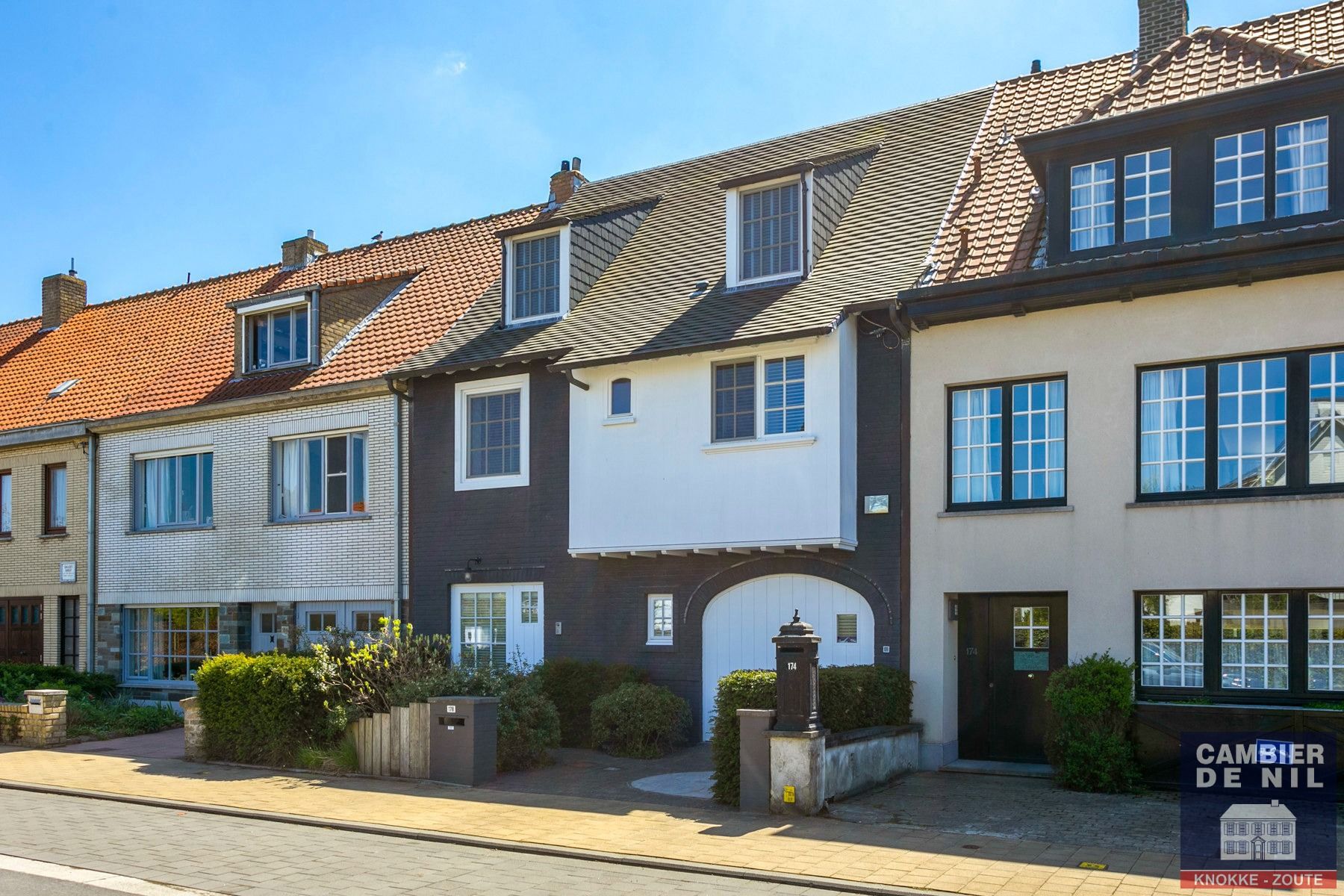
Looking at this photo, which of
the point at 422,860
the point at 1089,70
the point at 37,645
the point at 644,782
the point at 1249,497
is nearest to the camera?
the point at 422,860

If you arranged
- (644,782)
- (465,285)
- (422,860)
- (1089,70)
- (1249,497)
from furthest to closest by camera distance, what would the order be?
(465,285) < (1089,70) < (644,782) < (1249,497) < (422,860)

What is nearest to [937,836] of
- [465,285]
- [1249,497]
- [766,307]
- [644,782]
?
[644,782]

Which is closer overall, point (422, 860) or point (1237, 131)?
point (422, 860)

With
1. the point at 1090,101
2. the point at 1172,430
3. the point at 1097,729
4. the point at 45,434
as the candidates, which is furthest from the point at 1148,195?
the point at 45,434

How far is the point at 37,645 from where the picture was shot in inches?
995

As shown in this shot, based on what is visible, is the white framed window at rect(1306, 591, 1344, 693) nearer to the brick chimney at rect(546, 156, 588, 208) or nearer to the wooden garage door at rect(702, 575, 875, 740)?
the wooden garage door at rect(702, 575, 875, 740)

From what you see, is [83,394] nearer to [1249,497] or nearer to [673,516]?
[673,516]

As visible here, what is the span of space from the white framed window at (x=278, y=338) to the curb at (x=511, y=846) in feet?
32.0

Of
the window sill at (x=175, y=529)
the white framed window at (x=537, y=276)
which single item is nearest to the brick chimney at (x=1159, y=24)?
the white framed window at (x=537, y=276)

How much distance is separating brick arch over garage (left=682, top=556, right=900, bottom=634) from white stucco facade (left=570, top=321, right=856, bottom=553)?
1.64 ft

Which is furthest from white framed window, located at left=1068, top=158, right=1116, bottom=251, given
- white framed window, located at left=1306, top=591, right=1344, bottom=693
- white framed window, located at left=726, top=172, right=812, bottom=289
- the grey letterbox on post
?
the grey letterbox on post

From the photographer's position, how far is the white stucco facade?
15906 mm

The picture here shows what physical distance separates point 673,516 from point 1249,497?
23.0 ft

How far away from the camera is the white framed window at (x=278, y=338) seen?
910 inches
